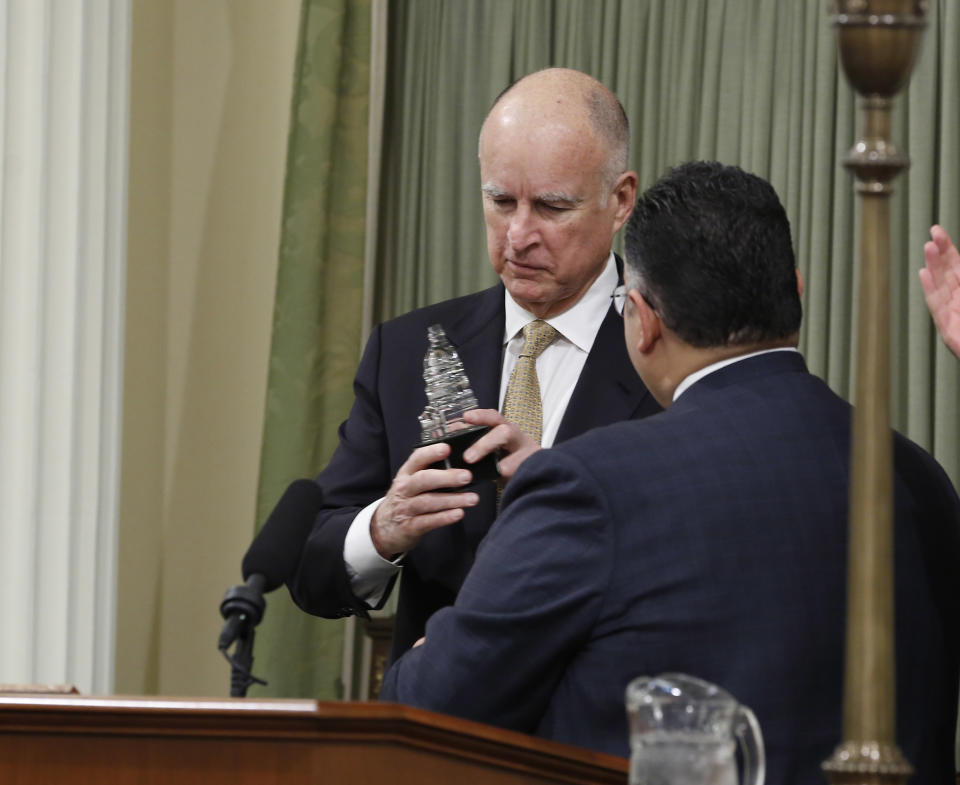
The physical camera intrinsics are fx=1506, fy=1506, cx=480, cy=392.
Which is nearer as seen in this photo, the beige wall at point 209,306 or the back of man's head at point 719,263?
the back of man's head at point 719,263

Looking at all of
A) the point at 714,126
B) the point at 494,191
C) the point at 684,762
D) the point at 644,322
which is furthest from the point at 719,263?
the point at 714,126

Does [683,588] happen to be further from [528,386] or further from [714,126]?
[714,126]

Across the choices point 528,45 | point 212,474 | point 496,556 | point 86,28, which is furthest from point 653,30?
point 496,556

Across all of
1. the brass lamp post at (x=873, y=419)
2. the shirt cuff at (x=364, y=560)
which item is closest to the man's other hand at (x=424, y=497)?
the shirt cuff at (x=364, y=560)

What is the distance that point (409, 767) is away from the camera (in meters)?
1.58

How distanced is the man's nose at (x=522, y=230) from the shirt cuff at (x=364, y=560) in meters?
0.51

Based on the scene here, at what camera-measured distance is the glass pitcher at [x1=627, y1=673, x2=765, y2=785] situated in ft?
4.35

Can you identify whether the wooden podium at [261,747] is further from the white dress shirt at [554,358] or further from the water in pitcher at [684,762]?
the white dress shirt at [554,358]

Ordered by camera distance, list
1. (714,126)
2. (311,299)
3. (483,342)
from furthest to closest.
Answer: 1. (311,299)
2. (714,126)
3. (483,342)

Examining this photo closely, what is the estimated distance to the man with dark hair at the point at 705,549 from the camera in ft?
5.68

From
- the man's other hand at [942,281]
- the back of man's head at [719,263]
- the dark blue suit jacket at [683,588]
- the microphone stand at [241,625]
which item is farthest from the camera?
the man's other hand at [942,281]

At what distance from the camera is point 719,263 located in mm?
1878

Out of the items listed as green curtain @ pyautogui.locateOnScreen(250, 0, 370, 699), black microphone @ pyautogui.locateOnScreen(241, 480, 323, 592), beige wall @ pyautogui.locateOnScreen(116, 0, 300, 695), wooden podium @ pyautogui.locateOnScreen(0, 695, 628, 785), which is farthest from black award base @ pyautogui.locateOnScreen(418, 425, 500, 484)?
beige wall @ pyautogui.locateOnScreen(116, 0, 300, 695)

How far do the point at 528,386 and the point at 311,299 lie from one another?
2.24m
